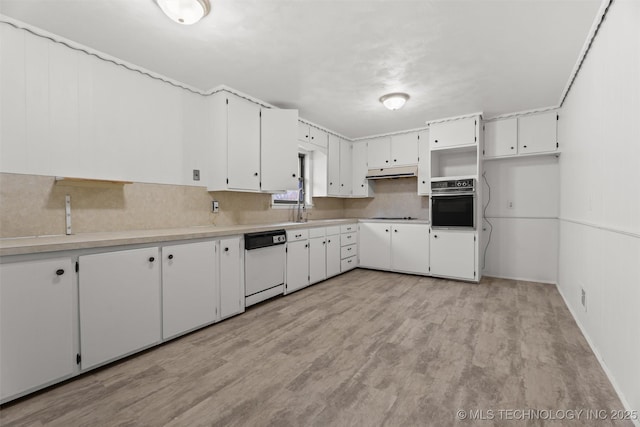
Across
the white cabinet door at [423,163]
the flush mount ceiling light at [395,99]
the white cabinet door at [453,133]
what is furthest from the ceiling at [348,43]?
the white cabinet door at [423,163]

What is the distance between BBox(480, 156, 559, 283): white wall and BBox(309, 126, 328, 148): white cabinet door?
263cm

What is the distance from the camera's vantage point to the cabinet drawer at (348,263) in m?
4.72

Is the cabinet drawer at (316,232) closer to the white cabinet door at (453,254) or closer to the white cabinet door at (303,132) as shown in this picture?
the white cabinet door at (303,132)

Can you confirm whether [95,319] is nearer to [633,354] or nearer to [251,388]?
[251,388]

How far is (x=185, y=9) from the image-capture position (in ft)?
Answer: 6.14

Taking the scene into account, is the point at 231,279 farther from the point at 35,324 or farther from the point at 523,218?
the point at 523,218

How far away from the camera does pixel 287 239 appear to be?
3588 millimetres

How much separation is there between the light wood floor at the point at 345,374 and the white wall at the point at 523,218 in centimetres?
134

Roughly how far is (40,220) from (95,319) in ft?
3.04

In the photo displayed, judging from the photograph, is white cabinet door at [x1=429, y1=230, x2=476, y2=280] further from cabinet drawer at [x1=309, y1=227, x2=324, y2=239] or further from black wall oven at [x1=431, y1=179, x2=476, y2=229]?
cabinet drawer at [x1=309, y1=227, x2=324, y2=239]

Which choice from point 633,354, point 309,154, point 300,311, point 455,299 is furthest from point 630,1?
point 309,154

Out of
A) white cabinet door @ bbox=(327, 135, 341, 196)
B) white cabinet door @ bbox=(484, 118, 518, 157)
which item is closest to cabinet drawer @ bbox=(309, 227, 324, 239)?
white cabinet door @ bbox=(327, 135, 341, 196)

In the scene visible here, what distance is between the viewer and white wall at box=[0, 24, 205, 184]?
208 cm

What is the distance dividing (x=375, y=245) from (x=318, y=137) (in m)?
2.09
